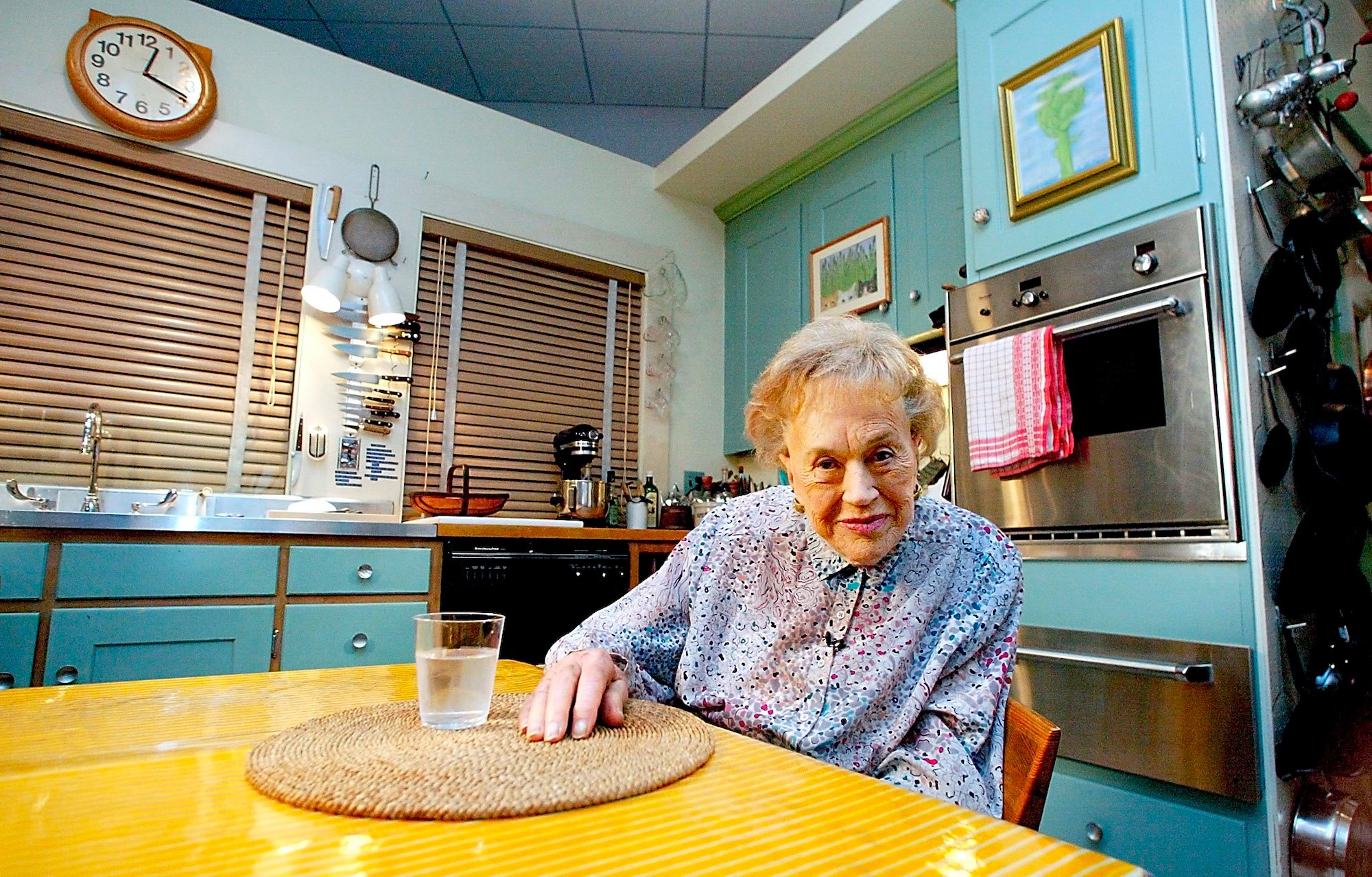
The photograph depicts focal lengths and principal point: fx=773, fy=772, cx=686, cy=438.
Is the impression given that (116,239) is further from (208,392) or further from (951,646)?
(951,646)

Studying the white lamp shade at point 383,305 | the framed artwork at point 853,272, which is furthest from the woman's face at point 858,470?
the white lamp shade at point 383,305

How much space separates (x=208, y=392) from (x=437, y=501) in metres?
0.94

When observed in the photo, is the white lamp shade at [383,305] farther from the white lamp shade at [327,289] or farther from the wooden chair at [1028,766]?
the wooden chair at [1028,766]

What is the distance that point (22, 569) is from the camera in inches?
81.4

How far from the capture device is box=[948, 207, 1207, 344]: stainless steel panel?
1.92m

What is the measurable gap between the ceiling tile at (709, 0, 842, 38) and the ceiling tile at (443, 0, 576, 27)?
26.4 inches

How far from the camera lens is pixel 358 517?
3.02m

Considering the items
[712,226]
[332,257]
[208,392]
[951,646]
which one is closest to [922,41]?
[712,226]

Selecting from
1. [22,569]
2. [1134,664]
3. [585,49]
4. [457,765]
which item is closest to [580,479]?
[22,569]

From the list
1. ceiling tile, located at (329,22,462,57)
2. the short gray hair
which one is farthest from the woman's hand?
ceiling tile, located at (329,22,462,57)

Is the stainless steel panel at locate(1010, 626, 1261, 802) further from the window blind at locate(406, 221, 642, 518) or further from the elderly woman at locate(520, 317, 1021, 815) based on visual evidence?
the window blind at locate(406, 221, 642, 518)

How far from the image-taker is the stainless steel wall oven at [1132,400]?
184cm

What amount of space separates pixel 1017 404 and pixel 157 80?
10.6 feet

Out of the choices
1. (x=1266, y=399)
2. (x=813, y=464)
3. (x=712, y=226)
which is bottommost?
(x=813, y=464)
